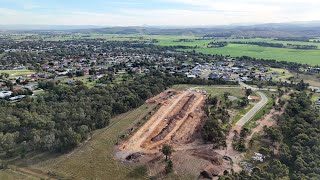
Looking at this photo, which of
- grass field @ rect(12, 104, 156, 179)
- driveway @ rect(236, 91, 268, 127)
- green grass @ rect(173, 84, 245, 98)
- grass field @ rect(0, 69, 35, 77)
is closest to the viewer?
grass field @ rect(12, 104, 156, 179)

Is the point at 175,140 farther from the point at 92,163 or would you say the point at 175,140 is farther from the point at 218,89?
the point at 218,89

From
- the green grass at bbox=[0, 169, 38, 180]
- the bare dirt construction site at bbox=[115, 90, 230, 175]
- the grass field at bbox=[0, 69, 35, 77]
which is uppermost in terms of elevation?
the grass field at bbox=[0, 69, 35, 77]

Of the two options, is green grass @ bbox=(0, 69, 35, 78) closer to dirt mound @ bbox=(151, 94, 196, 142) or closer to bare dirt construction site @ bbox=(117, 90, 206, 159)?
bare dirt construction site @ bbox=(117, 90, 206, 159)

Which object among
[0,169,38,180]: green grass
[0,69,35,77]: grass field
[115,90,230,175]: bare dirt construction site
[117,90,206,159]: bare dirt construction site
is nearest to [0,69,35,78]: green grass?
[0,69,35,77]: grass field

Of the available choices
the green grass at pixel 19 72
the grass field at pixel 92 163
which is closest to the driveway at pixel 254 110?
the grass field at pixel 92 163

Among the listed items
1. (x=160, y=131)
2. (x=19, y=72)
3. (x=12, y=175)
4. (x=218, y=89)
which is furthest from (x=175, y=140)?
(x=19, y=72)

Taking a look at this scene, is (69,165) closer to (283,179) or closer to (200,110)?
(283,179)

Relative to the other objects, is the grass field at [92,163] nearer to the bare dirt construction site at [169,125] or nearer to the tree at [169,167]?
the bare dirt construction site at [169,125]

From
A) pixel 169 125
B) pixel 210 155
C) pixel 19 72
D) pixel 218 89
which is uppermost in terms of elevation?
pixel 19 72

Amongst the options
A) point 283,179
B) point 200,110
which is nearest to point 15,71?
point 200,110
